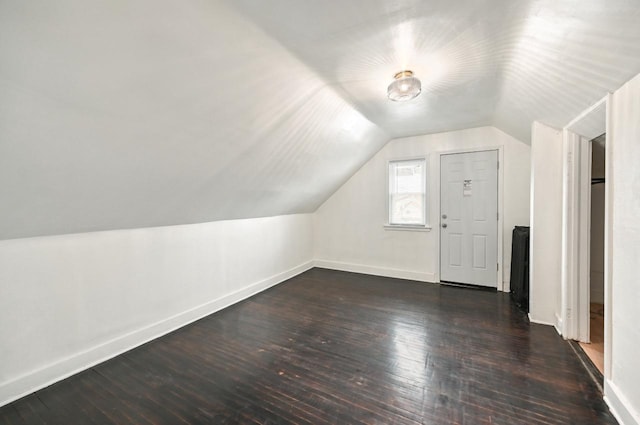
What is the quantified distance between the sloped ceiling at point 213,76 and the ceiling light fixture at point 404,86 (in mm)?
96

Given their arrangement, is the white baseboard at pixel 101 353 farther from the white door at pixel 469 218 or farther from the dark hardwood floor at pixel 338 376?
the white door at pixel 469 218

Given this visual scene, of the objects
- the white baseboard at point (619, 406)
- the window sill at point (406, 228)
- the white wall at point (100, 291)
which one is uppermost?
the window sill at point (406, 228)

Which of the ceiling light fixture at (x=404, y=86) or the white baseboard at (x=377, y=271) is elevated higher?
the ceiling light fixture at (x=404, y=86)

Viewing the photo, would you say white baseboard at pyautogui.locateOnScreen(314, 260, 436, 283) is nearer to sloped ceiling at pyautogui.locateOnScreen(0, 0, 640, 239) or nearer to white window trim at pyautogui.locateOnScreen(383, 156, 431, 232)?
white window trim at pyautogui.locateOnScreen(383, 156, 431, 232)

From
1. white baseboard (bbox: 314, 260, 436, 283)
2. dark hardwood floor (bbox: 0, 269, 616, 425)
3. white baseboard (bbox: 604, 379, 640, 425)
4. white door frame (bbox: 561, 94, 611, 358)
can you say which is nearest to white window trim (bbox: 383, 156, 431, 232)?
white baseboard (bbox: 314, 260, 436, 283)

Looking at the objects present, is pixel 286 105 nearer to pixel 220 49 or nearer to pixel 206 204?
pixel 220 49

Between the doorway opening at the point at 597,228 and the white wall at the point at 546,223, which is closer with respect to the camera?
the white wall at the point at 546,223

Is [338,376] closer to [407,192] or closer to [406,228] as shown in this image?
[406,228]

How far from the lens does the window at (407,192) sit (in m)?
4.50

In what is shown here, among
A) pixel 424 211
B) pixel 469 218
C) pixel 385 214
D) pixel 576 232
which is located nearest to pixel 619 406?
pixel 576 232

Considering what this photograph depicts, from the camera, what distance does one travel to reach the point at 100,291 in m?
2.27

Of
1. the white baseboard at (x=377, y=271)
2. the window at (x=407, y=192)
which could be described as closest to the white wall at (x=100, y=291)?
the white baseboard at (x=377, y=271)

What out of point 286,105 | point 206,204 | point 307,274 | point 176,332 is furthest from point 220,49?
point 307,274

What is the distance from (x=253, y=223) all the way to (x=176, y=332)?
68.9 inches
